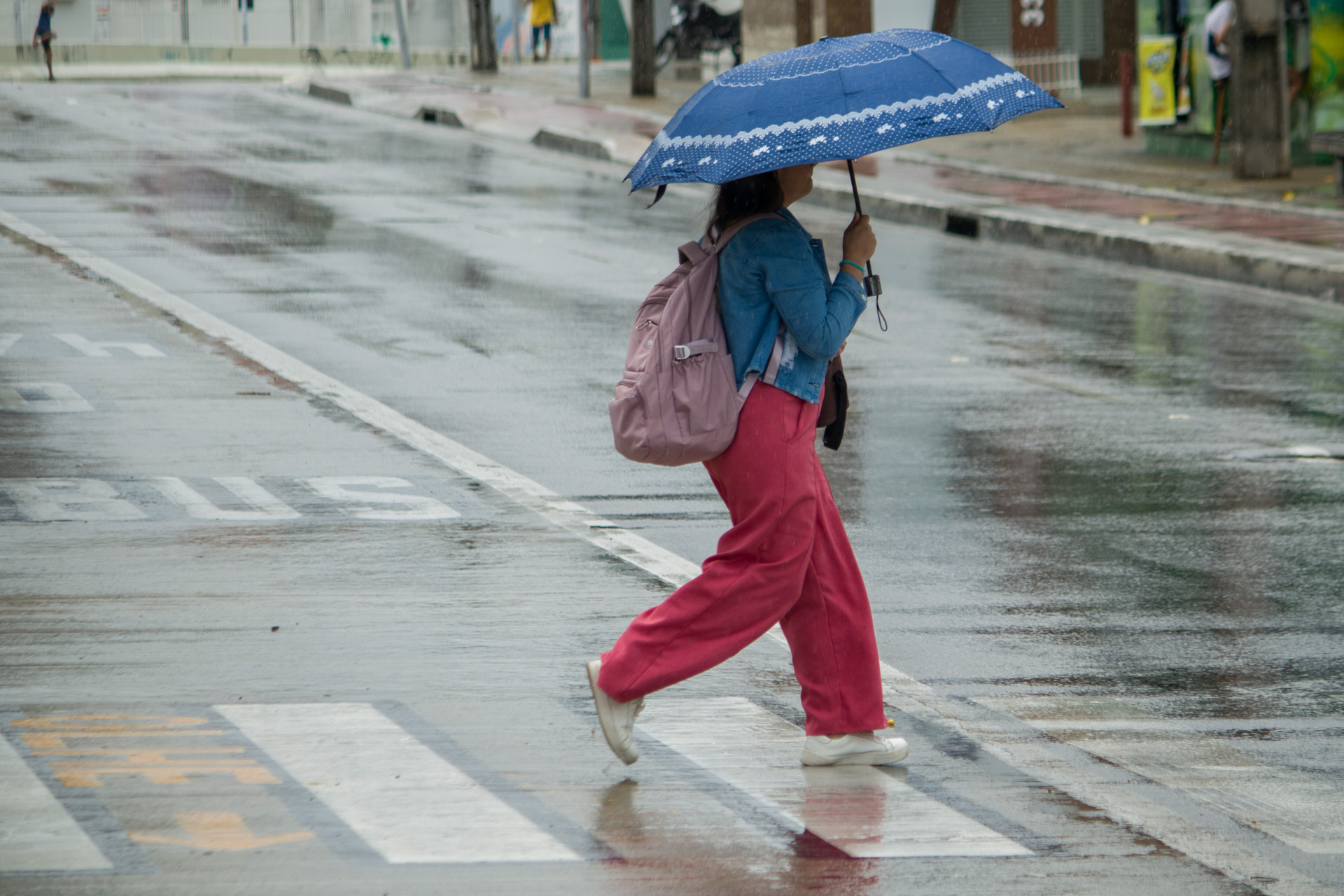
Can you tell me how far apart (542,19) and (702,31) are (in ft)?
25.8

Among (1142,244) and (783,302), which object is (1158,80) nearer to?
(1142,244)

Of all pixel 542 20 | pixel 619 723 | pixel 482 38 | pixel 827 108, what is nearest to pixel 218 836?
pixel 619 723

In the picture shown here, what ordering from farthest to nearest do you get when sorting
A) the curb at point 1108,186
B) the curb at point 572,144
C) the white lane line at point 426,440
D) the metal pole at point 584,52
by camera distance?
the metal pole at point 584,52
the curb at point 572,144
the curb at point 1108,186
the white lane line at point 426,440

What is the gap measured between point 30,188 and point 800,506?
17.4 metres

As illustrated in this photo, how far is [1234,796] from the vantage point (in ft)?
16.0

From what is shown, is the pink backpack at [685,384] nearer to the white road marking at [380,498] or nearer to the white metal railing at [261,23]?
the white road marking at [380,498]

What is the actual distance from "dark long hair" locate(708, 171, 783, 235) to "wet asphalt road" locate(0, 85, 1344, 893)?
4.56 ft

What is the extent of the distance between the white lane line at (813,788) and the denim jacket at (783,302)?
0.94 metres

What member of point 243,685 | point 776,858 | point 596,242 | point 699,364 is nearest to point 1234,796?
point 776,858

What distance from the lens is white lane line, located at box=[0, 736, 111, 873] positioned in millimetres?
4195

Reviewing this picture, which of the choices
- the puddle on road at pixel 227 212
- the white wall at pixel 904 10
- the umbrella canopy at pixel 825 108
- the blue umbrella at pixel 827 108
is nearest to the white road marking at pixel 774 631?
the blue umbrella at pixel 827 108

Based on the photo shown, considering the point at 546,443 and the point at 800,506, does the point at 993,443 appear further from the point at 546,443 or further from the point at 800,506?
the point at 800,506

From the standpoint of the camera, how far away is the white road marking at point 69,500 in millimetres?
7742

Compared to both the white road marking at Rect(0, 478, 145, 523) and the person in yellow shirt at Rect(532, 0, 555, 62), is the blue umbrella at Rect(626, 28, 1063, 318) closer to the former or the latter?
the white road marking at Rect(0, 478, 145, 523)
